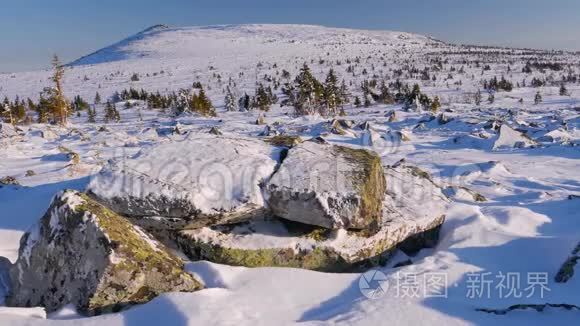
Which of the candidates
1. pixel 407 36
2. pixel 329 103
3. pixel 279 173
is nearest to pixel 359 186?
pixel 279 173

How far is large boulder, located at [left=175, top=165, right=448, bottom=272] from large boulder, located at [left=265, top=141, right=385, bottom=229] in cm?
19

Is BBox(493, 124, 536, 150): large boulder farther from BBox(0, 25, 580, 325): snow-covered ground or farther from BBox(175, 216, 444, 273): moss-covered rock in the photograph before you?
BBox(175, 216, 444, 273): moss-covered rock

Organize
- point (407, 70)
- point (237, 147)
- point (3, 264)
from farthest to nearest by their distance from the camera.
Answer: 1. point (407, 70)
2. point (237, 147)
3. point (3, 264)

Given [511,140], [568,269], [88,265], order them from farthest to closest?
[511,140], [568,269], [88,265]

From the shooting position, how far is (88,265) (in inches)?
146

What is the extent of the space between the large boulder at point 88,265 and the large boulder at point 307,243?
45 centimetres

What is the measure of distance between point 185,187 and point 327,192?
1386 millimetres

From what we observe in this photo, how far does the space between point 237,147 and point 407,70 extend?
6171 centimetres

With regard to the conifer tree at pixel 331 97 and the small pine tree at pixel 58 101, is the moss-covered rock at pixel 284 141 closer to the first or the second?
the small pine tree at pixel 58 101

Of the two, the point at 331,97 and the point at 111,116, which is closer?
the point at 111,116

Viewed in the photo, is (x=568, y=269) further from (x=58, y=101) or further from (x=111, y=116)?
(x=111, y=116)

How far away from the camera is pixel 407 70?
6350cm

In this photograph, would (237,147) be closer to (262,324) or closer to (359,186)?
(359,186)

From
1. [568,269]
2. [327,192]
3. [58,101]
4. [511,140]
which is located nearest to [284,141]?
[327,192]
